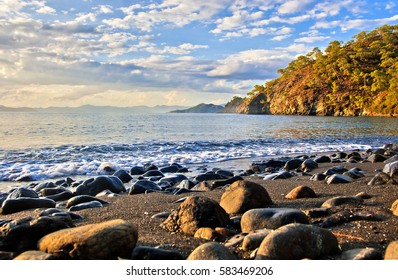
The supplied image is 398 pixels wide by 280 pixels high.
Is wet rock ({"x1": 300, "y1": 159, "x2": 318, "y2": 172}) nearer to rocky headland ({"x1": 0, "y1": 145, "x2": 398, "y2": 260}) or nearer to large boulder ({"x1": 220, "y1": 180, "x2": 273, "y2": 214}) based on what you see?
rocky headland ({"x1": 0, "y1": 145, "x2": 398, "y2": 260})

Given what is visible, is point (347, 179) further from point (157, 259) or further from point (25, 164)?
point (25, 164)

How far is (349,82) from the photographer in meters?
89.0

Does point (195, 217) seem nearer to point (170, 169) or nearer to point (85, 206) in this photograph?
point (85, 206)

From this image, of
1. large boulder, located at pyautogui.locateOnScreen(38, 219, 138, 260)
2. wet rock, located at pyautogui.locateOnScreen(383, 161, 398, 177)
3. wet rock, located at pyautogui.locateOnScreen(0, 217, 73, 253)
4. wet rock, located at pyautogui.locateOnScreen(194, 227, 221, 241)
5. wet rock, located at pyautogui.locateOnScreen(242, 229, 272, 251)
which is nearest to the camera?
large boulder, located at pyautogui.locateOnScreen(38, 219, 138, 260)

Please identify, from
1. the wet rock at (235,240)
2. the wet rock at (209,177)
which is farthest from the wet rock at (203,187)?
the wet rock at (235,240)

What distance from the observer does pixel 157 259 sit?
2678mm

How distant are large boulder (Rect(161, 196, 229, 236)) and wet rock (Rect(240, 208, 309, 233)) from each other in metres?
0.26

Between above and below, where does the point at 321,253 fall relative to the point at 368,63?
below

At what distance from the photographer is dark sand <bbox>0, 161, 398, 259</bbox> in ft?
9.72

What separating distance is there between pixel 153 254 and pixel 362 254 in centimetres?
152

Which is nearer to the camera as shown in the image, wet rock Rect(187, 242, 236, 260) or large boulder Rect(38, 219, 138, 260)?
wet rock Rect(187, 242, 236, 260)

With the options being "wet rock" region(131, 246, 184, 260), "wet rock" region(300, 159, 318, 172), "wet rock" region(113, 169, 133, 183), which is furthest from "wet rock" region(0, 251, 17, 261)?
"wet rock" region(300, 159, 318, 172)
